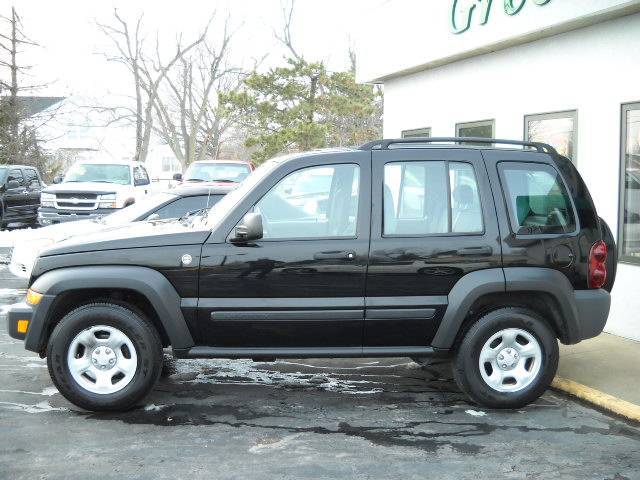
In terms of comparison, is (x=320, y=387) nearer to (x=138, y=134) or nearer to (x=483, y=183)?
(x=483, y=183)

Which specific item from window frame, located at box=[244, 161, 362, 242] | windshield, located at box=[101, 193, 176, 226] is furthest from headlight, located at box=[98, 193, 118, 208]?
window frame, located at box=[244, 161, 362, 242]

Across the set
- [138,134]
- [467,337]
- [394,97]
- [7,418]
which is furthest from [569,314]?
[138,134]

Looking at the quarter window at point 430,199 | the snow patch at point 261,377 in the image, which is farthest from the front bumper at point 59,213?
the quarter window at point 430,199

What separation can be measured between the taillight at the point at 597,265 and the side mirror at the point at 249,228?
2.42 meters

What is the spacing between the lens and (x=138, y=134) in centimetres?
5222

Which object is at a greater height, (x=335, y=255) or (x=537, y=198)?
(x=537, y=198)

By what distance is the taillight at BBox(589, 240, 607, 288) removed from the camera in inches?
224

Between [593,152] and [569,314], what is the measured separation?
11.4ft

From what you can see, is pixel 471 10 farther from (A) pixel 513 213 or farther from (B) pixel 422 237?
(B) pixel 422 237

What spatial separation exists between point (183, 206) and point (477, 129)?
438 centimetres

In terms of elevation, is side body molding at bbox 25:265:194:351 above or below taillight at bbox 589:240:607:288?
below

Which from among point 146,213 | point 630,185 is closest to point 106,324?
point 146,213

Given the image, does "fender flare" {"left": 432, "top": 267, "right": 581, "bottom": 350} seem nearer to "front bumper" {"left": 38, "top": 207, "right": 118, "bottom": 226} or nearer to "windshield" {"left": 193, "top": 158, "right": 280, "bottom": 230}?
"windshield" {"left": 193, "top": 158, "right": 280, "bottom": 230}

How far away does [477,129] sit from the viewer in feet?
36.3
